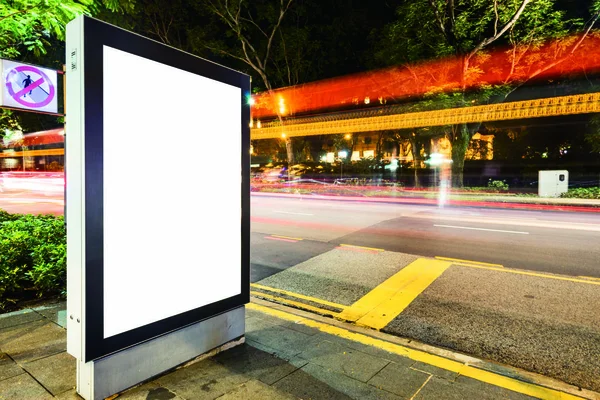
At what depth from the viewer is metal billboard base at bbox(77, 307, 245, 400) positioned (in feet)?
8.86

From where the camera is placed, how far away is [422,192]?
23609 mm

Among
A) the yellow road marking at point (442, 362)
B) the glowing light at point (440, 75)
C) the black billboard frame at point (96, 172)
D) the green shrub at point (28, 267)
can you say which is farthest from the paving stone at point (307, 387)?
the glowing light at point (440, 75)

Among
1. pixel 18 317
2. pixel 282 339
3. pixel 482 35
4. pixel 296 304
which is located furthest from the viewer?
pixel 482 35

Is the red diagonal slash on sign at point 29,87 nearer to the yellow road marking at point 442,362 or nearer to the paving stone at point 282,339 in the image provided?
the paving stone at point 282,339

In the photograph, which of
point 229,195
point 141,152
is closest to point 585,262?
point 229,195

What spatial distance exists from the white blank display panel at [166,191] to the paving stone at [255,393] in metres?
0.77

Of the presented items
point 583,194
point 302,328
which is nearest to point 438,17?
point 583,194

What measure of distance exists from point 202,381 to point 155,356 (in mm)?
428

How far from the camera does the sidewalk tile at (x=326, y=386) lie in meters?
2.91

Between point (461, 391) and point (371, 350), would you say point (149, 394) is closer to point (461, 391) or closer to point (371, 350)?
point (371, 350)

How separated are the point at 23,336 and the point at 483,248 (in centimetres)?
857

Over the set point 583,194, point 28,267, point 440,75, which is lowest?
point 28,267

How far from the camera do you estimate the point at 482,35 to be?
65.1 feet

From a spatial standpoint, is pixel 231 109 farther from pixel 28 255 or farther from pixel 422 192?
pixel 422 192
